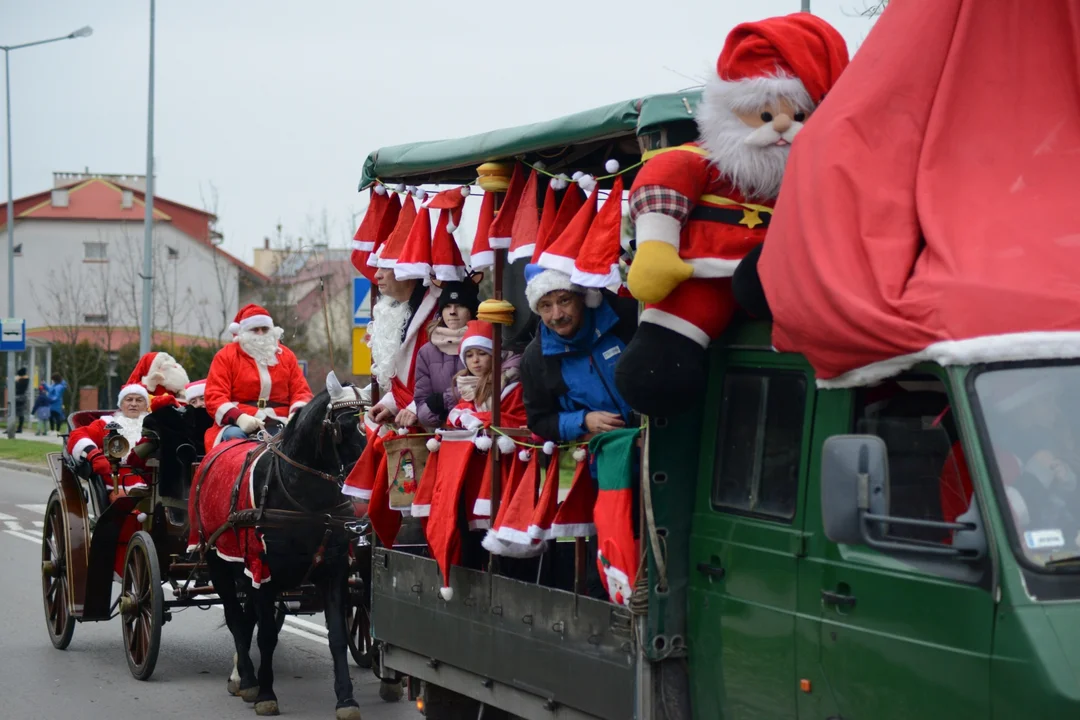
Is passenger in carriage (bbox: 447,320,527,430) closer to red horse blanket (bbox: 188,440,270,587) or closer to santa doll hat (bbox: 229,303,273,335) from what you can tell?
red horse blanket (bbox: 188,440,270,587)

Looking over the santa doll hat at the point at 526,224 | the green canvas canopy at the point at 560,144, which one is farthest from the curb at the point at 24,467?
the santa doll hat at the point at 526,224

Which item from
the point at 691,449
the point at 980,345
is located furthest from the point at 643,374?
the point at 980,345

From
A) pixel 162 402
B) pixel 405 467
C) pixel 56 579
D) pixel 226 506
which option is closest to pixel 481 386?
pixel 405 467

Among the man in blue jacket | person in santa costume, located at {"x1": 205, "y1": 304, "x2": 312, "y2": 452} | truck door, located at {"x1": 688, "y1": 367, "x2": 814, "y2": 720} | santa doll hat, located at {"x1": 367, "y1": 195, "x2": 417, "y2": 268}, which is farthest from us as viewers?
person in santa costume, located at {"x1": 205, "y1": 304, "x2": 312, "y2": 452}

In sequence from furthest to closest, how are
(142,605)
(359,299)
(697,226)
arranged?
1. (359,299)
2. (142,605)
3. (697,226)

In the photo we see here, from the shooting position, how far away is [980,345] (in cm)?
379

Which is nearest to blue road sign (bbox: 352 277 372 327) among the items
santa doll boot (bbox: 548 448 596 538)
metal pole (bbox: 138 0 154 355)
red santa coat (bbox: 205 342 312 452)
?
red santa coat (bbox: 205 342 312 452)

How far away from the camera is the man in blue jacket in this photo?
565 cm

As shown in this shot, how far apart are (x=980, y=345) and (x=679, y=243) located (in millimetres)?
1393

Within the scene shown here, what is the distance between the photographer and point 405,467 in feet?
22.8

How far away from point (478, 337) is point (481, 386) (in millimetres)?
225

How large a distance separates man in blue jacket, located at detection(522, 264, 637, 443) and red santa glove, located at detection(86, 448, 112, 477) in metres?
5.72

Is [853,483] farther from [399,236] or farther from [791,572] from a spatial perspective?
[399,236]

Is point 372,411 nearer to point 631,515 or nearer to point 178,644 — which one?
point 631,515
